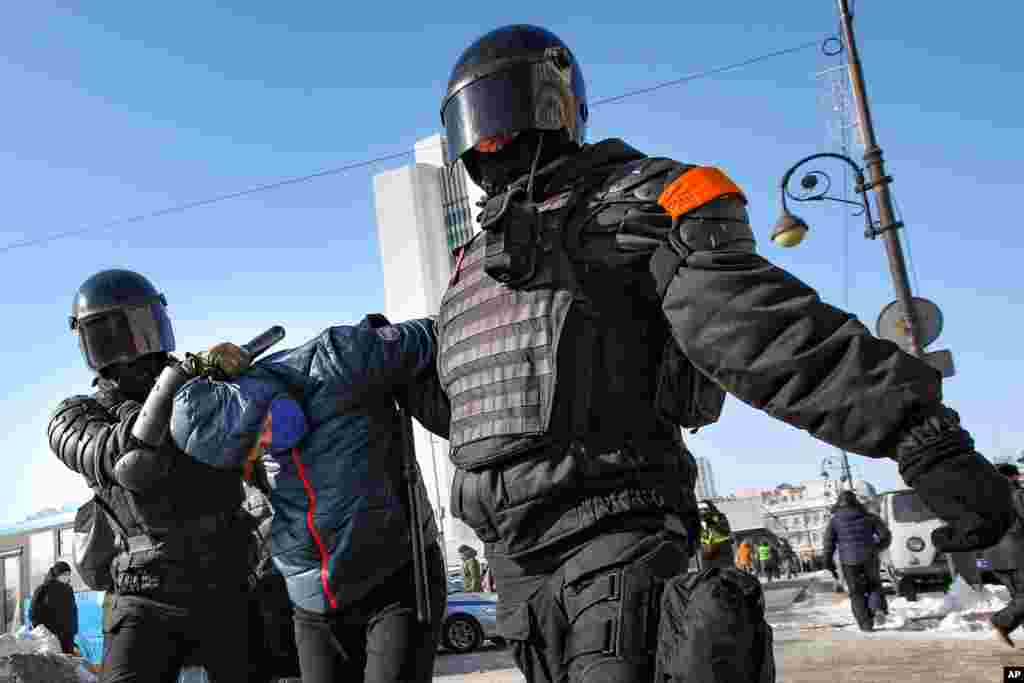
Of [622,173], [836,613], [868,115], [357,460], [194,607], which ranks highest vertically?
[868,115]

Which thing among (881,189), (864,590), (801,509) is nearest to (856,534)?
(864,590)

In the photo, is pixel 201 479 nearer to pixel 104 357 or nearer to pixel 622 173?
pixel 104 357

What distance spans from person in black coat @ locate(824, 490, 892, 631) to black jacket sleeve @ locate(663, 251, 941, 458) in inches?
315

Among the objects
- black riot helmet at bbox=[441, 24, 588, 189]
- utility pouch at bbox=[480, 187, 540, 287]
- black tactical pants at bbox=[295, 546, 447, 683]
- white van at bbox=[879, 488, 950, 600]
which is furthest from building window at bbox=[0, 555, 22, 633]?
utility pouch at bbox=[480, 187, 540, 287]

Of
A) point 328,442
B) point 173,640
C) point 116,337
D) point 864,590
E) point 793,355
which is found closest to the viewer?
point 793,355

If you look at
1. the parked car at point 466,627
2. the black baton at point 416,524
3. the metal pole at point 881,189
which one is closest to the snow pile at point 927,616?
the metal pole at point 881,189

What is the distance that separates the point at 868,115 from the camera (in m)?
10.7

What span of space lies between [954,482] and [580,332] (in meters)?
0.87

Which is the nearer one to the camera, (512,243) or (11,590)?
(512,243)

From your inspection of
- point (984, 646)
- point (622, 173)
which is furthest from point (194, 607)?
point (984, 646)

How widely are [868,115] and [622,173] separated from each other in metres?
9.64

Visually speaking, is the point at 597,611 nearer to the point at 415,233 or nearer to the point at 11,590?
the point at 11,590

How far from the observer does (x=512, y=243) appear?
7.13ft

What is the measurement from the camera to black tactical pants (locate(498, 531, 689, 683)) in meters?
1.87
